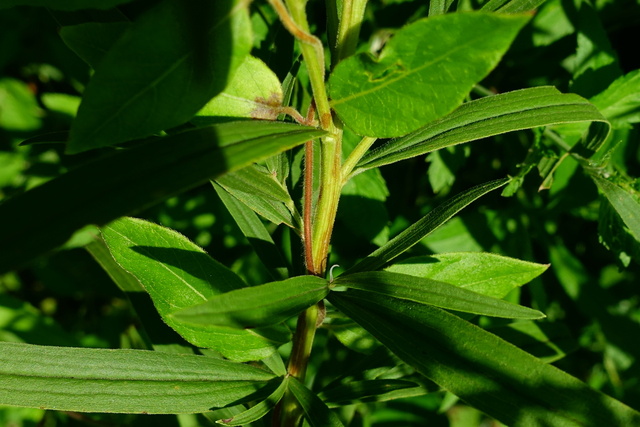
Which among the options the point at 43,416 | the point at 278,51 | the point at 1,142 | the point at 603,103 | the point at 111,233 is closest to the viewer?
the point at 111,233

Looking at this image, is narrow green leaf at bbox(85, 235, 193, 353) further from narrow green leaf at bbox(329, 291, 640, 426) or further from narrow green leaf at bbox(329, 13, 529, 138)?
narrow green leaf at bbox(329, 13, 529, 138)

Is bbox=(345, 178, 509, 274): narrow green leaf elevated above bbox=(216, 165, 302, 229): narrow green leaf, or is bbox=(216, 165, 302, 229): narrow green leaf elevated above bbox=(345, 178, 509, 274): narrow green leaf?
bbox=(216, 165, 302, 229): narrow green leaf

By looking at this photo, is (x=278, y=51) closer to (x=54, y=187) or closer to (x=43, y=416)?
(x=54, y=187)

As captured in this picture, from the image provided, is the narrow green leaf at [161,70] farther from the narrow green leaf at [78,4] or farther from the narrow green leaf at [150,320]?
the narrow green leaf at [150,320]

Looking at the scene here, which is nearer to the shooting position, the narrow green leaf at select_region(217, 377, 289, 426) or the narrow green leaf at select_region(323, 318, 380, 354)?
the narrow green leaf at select_region(217, 377, 289, 426)

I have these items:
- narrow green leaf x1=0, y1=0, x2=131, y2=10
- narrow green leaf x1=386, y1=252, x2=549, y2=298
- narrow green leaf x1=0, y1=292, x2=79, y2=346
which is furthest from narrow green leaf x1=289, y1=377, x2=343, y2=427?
narrow green leaf x1=0, y1=292, x2=79, y2=346

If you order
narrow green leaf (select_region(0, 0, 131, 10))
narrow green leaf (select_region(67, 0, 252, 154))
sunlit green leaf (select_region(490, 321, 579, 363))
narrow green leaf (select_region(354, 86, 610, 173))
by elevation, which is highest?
narrow green leaf (select_region(0, 0, 131, 10))

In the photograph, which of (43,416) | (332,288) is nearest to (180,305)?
(332,288)
